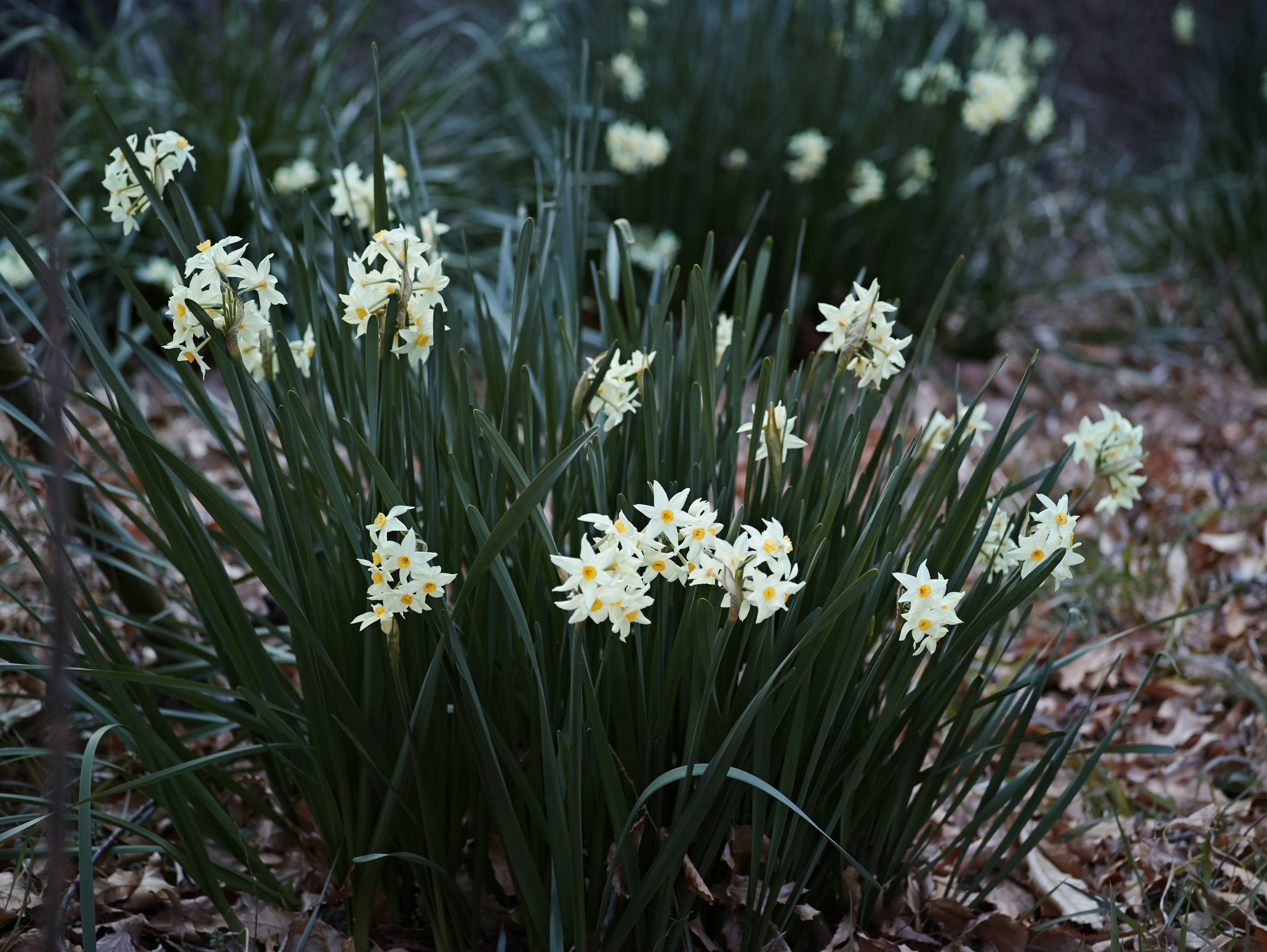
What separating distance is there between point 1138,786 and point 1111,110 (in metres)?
7.02

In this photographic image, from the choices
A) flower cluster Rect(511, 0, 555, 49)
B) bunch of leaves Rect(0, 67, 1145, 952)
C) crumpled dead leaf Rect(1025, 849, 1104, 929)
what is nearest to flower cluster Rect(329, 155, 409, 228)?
bunch of leaves Rect(0, 67, 1145, 952)

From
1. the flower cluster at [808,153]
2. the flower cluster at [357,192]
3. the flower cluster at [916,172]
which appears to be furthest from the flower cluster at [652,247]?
the flower cluster at [357,192]

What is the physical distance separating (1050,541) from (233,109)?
3636 mm

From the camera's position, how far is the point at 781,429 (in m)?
1.18

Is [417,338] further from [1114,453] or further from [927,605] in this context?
[1114,453]

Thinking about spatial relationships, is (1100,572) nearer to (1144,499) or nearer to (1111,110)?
(1144,499)

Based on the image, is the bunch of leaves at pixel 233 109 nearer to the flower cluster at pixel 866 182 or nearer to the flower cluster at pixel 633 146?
the flower cluster at pixel 633 146

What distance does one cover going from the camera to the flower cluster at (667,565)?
914mm

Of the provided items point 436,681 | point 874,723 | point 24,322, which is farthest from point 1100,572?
point 24,322

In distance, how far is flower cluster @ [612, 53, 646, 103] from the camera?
3.71 metres

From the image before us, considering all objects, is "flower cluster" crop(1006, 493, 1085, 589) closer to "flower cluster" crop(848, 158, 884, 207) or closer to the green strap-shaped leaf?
the green strap-shaped leaf

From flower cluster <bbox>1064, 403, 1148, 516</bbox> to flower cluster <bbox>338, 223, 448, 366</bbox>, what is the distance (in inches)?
35.8

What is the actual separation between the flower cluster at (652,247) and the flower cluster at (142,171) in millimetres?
2210

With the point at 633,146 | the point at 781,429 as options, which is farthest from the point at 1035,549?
the point at 633,146
